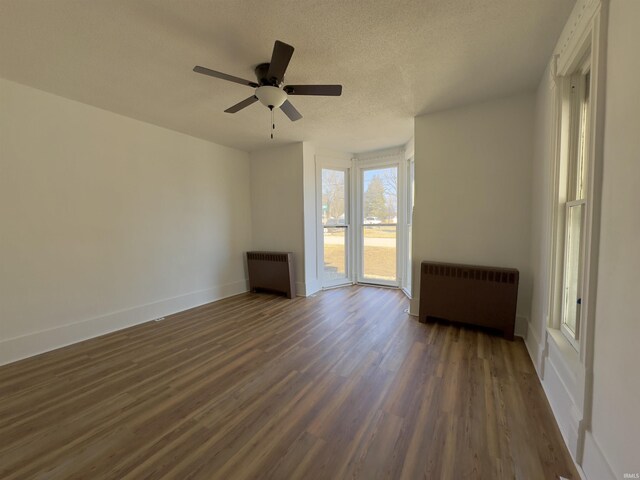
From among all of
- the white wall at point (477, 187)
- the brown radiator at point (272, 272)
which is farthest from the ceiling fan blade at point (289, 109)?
the brown radiator at point (272, 272)

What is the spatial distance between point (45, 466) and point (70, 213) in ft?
7.63

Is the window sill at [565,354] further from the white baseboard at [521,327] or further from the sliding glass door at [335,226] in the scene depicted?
the sliding glass door at [335,226]

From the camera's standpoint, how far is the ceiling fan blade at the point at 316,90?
2.01m

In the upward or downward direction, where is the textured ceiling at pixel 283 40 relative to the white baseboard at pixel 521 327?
upward

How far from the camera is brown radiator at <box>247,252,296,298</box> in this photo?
13.9 feet

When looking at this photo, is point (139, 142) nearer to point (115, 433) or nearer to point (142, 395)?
point (142, 395)

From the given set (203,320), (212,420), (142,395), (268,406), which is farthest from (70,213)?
(268,406)

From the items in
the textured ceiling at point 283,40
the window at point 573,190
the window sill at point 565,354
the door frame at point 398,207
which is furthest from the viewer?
the door frame at point 398,207

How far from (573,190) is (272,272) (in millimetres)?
3748

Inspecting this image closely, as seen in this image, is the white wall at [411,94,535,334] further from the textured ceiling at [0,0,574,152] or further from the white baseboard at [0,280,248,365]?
the white baseboard at [0,280,248,365]

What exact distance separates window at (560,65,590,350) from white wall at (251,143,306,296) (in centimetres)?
318

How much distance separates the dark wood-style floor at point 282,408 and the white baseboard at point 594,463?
0.09m

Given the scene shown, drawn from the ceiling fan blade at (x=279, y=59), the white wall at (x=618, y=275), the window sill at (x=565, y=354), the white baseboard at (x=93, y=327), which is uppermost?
the ceiling fan blade at (x=279, y=59)

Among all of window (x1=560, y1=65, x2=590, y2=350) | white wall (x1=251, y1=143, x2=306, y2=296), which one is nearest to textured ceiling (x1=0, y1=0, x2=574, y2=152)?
window (x1=560, y1=65, x2=590, y2=350)
